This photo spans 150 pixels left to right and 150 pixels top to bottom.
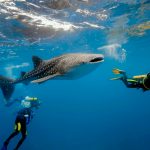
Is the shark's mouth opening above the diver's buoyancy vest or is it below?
above

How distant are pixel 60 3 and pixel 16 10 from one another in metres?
3.09

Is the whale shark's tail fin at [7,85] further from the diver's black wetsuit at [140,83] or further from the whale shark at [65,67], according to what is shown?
the diver's black wetsuit at [140,83]

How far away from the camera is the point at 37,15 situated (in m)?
16.6

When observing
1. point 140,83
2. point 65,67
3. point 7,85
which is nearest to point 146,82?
point 140,83

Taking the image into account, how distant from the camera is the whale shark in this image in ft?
21.5

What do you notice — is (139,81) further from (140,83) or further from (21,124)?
(21,124)

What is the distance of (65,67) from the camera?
7.12 metres

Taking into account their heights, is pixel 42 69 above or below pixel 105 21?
below

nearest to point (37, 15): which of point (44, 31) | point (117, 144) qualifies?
point (44, 31)

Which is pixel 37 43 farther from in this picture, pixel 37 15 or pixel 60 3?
pixel 60 3

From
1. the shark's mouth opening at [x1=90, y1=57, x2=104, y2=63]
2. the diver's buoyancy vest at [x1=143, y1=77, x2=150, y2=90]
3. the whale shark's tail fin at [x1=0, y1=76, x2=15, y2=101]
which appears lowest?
the whale shark's tail fin at [x1=0, y1=76, x2=15, y2=101]

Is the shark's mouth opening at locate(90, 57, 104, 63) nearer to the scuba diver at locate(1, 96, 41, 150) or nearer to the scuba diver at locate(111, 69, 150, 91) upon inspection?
the scuba diver at locate(111, 69, 150, 91)

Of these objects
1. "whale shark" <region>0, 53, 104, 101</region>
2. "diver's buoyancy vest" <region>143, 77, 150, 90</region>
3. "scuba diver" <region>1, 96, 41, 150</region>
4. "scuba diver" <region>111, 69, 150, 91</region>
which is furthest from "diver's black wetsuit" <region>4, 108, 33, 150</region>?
"diver's buoyancy vest" <region>143, 77, 150, 90</region>

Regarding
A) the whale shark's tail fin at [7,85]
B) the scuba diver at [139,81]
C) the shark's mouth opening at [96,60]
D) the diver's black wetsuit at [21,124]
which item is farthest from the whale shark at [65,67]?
the diver's black wetsuit at [21,124]
